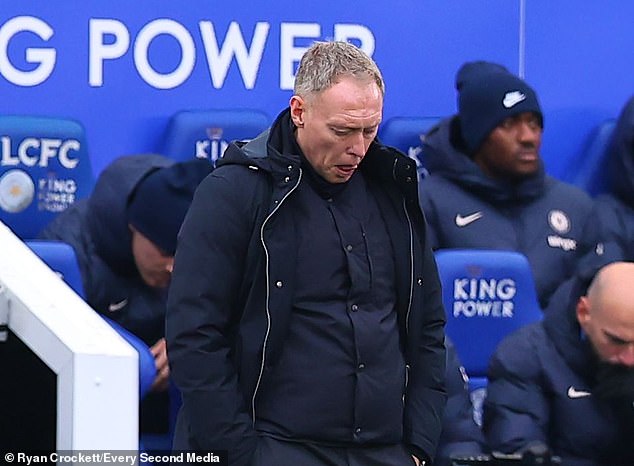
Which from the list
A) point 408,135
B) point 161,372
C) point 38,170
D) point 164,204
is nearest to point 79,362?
point 161,372

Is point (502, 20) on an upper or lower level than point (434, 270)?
upper

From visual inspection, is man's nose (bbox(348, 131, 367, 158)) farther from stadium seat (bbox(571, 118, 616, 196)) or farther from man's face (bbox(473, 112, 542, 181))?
stadium seat (bbox(571, 118, 616, 196))

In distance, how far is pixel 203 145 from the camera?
16.6 ft

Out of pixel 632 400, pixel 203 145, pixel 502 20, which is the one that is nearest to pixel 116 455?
pixel 632 400

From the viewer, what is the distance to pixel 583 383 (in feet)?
12.8

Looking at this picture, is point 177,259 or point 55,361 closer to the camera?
point 55,361

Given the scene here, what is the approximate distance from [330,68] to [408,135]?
254 cm

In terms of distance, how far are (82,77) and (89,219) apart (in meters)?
0.97

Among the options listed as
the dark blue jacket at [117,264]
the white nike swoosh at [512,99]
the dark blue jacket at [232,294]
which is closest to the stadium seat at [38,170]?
the dark blue jacket at [117,264]

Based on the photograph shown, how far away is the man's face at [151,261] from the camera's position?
4.04 metres

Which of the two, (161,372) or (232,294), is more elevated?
(232,294)

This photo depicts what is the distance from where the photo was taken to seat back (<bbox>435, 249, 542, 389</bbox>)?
4430mm

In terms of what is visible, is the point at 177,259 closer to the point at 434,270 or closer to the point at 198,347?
the point at 198,347

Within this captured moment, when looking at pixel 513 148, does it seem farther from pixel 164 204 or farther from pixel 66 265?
pixel 66 265
